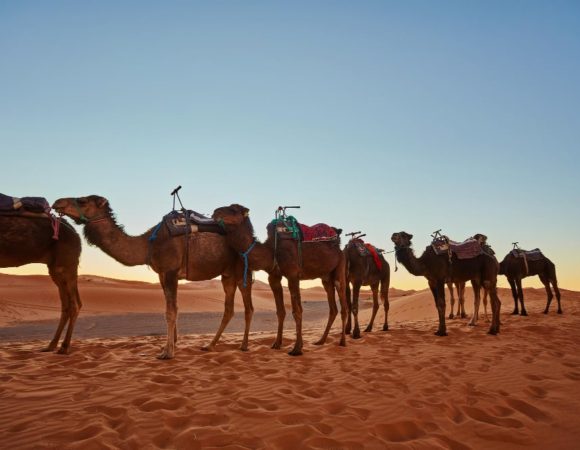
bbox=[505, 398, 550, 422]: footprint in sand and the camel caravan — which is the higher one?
the camel caravan

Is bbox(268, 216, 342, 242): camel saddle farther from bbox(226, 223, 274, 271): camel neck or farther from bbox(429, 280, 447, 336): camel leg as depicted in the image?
bbox(429, 280, 447, 336): camel leg

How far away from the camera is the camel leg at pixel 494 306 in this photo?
10.5 meters

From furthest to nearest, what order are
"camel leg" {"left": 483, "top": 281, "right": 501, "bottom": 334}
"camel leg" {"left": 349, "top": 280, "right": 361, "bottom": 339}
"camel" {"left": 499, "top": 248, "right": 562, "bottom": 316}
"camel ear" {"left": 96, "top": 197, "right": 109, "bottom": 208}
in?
"camel" {"left": 499, "top": 248, "right": 562, "bottom": 316} → "camel leg" {"left": 483, "top": 281, "right": 501, "bottom": 334} → "camel leg" {"left": 349, "top": 280, "right": 361, "bottom": 339} → "camel ear" {"left": 96, "top": 197, "right": 109, "bottom": 208}

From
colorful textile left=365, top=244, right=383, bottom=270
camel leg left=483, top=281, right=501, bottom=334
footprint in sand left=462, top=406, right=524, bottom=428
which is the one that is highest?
colorful textile left=365, top=244, right=383, bottom=270

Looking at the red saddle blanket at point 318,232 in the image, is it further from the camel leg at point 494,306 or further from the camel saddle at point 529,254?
the camel saddle at point 529,254

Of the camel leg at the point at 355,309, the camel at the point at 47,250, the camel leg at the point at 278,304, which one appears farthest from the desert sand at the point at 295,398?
the camel leg at the point at 355,309

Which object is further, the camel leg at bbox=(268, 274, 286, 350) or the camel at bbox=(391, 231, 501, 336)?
the camel at bbox=(391, 231, 501, 336)

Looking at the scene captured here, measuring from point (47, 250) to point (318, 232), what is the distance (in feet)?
17.5

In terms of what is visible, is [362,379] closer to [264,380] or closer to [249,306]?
[264,380]

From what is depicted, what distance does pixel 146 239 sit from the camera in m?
7.74

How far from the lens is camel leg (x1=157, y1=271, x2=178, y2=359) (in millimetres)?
7062

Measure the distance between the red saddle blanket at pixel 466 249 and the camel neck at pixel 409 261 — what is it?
47.4 inches

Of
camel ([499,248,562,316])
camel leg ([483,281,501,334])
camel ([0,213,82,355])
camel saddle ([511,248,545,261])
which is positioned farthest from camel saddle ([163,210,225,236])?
camel saddle ([511,248,545,261])

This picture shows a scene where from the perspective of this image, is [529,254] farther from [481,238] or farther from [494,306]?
[494,306]
